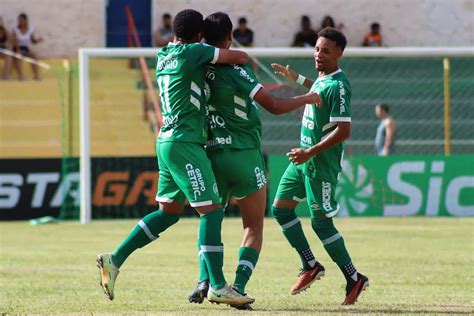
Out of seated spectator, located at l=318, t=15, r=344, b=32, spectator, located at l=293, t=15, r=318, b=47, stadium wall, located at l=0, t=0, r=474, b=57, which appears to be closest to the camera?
spectator, located at l=293, t=15, r=318, b=47

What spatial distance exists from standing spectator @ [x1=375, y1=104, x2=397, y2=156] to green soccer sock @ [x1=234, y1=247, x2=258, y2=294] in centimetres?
1520

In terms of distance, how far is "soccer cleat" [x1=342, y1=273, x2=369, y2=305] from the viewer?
9.40 meters

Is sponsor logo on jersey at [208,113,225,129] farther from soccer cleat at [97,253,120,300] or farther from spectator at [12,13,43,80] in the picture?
spectator at [12,13,43,80]

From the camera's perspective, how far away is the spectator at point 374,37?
30.4m

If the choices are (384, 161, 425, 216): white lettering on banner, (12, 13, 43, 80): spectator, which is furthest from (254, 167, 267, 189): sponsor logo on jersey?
(12, 13, 43, 80): spectator

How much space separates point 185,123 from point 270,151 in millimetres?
16497

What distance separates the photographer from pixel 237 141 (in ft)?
29.5

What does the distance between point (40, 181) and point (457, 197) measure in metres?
7.77

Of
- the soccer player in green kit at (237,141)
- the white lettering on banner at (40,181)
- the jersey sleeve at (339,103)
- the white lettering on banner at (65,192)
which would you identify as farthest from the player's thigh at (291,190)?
the white lettering on banner at (40,181)

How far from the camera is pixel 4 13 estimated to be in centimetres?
3062

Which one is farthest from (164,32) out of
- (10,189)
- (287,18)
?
(10,189)

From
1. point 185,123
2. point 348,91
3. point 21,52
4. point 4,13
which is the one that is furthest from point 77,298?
point 4,13

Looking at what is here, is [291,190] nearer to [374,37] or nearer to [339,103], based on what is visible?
[339,103]

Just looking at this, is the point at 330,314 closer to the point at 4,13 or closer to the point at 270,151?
the point at 270,151
